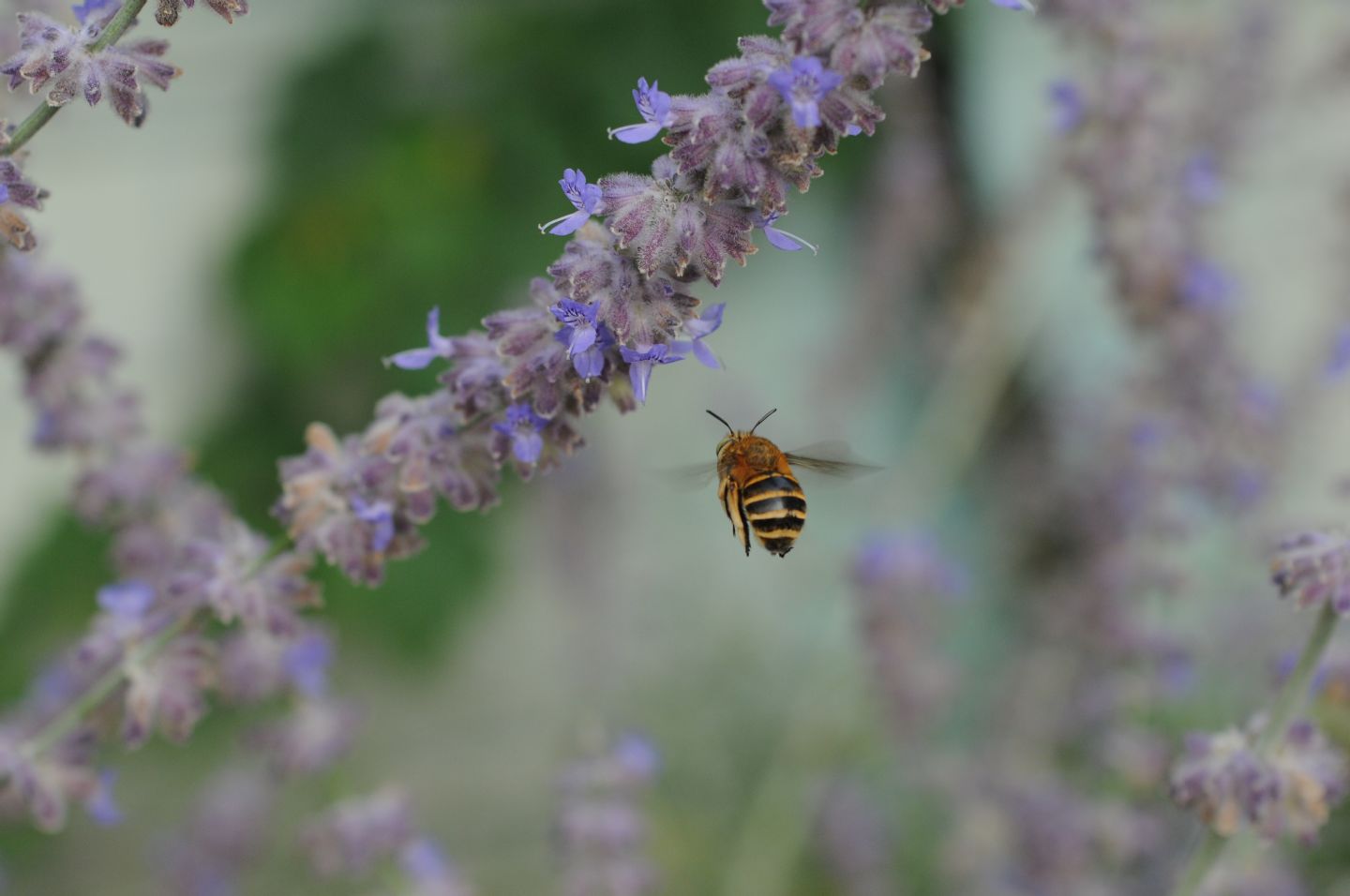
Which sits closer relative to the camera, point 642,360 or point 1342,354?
point 642,360

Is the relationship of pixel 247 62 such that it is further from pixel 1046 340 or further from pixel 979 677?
pixel 979 677

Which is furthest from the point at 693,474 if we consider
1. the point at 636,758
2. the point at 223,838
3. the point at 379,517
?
the point at 223,838

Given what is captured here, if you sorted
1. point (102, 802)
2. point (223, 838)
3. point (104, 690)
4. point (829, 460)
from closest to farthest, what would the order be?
point (104, 690)
point (102, 802)
point (829, 460)
point (223, 838)

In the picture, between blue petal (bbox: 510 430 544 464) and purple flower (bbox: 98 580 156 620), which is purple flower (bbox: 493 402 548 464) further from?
purple flower (bbox: 98 580 156 620)

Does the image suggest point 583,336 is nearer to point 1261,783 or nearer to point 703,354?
point 703,354

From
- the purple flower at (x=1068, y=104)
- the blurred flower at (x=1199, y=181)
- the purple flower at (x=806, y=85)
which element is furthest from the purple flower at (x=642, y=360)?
the blurred flower at (x=1199, y=181)

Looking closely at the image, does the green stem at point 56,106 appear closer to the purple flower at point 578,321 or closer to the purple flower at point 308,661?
the purple flower at point 578,321

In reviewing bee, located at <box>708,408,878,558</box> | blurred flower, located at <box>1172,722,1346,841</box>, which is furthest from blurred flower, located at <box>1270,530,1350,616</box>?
bee, located at <box>708,408,878,558</box>
